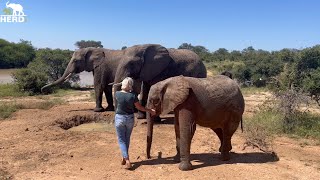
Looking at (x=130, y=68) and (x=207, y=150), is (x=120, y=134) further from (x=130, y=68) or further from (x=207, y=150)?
(x=130, y=68)

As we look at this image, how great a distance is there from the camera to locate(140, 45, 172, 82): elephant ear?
464 inches

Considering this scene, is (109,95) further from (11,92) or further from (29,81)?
(11,92)

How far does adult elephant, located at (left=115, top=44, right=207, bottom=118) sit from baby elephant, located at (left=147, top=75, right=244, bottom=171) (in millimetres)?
4517

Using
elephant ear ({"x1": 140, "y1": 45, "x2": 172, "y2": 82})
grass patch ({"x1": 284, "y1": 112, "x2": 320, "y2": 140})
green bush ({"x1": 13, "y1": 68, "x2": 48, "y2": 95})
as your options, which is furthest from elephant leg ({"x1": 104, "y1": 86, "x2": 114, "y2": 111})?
green bush ({"x1": 13, "y1": 68, "x2": 48, "y2": 95})

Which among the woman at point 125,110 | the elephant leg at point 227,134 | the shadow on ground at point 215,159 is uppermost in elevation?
the woman at point 125,110

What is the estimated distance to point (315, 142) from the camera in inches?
385

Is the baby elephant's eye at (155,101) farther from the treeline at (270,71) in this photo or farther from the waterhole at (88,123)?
the treeline at (270,71)

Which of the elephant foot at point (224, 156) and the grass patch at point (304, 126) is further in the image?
the grass patch at point (304, 126)

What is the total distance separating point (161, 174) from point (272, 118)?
21.2 feet

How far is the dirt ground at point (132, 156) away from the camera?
22.0 feet

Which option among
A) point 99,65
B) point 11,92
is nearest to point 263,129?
point 99,65

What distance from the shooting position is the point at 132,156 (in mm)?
7797

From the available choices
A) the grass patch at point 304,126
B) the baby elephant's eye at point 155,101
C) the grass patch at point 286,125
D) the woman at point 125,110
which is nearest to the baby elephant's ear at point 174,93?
the baby elephant's eye at point 155,101

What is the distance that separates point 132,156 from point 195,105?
1.91 meters
